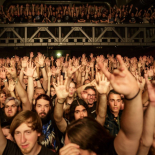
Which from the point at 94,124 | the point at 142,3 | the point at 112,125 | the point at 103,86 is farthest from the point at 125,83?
the point at 142,3

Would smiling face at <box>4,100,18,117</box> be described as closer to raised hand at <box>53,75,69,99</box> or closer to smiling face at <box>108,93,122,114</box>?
raised hand at <box>53,75,69,99</box>

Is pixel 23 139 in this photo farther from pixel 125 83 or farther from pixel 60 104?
pixel 125 83

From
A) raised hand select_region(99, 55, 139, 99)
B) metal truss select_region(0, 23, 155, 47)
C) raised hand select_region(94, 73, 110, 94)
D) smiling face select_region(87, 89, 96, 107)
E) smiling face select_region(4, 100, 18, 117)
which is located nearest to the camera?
raised hand select_region(99, 55, 139, 99)

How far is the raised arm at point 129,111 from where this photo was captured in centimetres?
83

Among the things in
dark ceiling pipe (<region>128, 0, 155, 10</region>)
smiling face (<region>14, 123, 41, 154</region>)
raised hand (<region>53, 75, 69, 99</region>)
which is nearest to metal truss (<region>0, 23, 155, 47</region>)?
dark ceiling pipe (<region>128, 0, 155, 10</region>)

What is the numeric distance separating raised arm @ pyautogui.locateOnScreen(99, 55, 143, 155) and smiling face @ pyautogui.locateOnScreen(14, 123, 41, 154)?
731 mm

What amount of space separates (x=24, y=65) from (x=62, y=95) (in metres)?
1.80

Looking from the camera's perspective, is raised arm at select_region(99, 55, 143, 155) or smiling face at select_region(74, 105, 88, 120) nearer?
raised arm at select_region(99, 55, 143, 155)

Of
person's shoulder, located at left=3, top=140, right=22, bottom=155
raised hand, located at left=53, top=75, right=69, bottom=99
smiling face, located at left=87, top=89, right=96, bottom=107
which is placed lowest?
person's shoulder, located at left=3, top=140, right=22, bottom=155

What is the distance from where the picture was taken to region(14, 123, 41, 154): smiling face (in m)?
1.30

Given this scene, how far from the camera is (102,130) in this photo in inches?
40.8

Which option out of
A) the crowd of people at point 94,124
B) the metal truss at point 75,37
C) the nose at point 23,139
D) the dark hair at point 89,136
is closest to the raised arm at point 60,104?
the crowd of people at point 94,124

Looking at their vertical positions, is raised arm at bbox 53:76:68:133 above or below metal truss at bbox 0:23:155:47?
below

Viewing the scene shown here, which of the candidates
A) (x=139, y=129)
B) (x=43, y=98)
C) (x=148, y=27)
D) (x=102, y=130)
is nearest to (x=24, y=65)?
(x=43, y=98)
